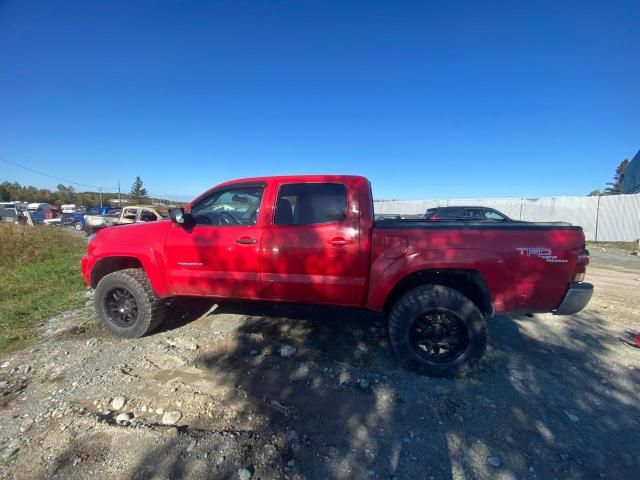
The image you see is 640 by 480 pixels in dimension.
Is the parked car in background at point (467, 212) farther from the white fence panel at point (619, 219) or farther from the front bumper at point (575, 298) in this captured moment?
the front bumper at point (575, 298)

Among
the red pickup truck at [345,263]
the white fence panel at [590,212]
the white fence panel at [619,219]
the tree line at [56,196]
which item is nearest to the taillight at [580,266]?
the red pickup truck at [345,263]

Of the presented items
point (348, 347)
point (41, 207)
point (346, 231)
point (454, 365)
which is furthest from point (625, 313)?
point (41, 207)

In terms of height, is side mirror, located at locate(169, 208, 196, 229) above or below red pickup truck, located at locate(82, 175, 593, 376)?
above

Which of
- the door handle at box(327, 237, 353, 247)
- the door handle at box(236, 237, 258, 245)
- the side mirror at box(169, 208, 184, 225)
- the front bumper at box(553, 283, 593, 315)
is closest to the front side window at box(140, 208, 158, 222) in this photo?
the side mirror at box(169, 208, 184, 225)

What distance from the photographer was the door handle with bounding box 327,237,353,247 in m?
2.96

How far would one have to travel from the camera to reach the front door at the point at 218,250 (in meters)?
3.20

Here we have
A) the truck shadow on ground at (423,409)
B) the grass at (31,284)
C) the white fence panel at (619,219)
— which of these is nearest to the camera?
the truck shadow on ground at (423,409)

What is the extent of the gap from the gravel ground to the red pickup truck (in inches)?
17.1

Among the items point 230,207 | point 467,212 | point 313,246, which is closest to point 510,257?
point 313,246

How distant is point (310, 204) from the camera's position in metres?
3.23

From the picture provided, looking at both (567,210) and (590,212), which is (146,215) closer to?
(567,210)

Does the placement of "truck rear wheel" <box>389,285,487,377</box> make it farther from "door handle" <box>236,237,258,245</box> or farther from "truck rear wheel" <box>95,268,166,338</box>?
"truck rear wheel" <box>95,268,166,338</box>

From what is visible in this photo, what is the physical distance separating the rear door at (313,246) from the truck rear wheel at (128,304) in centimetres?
144

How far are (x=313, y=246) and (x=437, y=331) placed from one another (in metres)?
1.42
